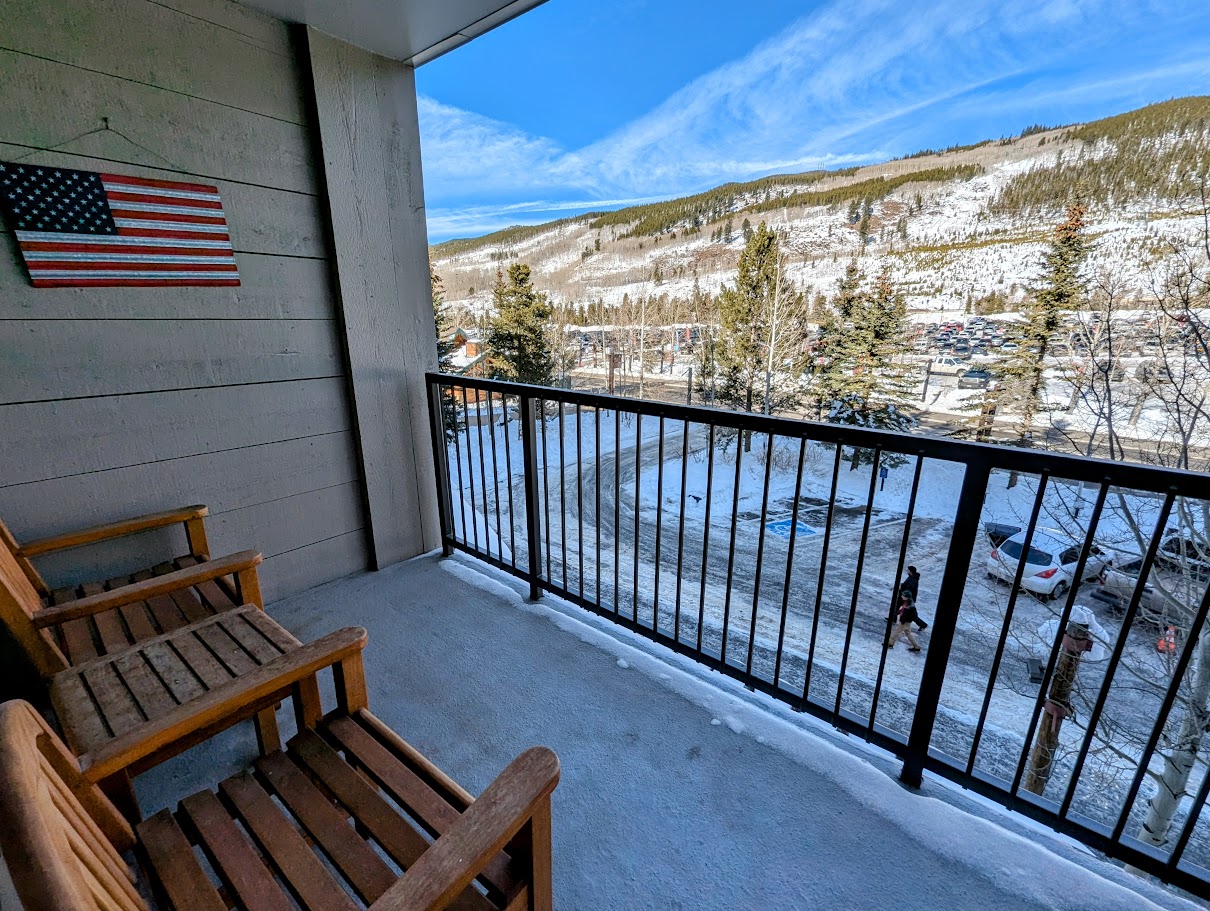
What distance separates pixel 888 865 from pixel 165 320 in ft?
9.53

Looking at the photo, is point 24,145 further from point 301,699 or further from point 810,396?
point 810,396

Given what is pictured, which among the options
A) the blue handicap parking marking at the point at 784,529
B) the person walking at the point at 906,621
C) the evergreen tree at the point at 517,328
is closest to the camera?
the person walking at the point at 906,621

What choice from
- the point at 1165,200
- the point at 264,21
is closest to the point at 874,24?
the point at 1165,200

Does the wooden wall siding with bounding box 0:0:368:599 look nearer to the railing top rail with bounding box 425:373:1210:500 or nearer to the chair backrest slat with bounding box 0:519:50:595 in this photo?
the chair backrest slat with bounding box 0:519:50:595

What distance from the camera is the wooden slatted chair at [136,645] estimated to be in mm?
1122

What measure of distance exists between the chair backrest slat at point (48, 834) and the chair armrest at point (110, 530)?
1304 mm

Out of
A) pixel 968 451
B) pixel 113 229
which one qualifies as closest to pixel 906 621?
pixel 968 451

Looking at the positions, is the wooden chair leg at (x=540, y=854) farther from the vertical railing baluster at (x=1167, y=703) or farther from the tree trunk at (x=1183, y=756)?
the tree trunk at (x=1183, y=756)

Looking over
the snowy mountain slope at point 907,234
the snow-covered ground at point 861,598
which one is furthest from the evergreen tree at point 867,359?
the snow-covered ground at point 861,598

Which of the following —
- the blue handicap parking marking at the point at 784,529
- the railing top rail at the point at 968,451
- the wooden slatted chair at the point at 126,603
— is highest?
the railing top rail at the point at 968,451

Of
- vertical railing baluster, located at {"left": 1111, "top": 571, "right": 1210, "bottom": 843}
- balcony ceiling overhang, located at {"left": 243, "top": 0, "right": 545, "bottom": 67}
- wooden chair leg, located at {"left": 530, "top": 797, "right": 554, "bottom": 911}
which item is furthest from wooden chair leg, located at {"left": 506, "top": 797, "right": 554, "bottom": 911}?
balcony ceiling overhang, located at {"left": 243, "top": 0, "right": 545, "bottom": 67}

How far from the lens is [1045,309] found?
13.8 metres

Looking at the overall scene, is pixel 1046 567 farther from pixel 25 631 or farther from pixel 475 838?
pixel 25 631

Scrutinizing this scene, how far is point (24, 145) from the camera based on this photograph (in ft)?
5.35
